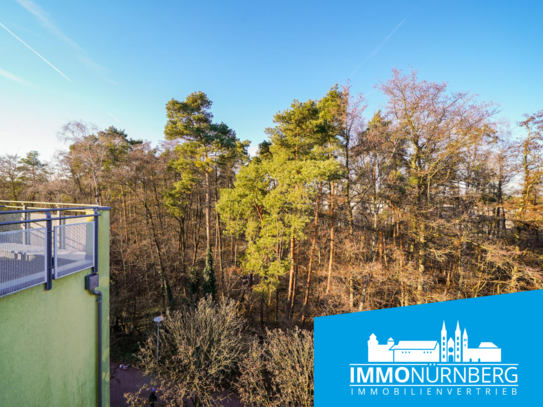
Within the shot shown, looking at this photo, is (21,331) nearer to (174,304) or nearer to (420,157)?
(420,157)

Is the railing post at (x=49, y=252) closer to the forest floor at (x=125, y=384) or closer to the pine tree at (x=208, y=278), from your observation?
the forest floor at (x=125, y=384)

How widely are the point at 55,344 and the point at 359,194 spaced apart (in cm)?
1011

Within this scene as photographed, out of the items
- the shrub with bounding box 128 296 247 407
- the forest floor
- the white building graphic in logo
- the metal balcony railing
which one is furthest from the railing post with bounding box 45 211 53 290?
the forest floor

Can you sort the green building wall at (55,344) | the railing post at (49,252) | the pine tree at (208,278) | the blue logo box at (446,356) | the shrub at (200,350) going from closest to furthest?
the green building wall at (55,344) < the railing post at (49,252) < the blue logo box at (446,356) < the shrub at (200,350) < the pine tree at (208,278)

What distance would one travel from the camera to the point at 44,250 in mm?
3010

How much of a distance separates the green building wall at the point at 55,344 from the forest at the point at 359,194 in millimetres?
4343

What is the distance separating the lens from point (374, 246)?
32.7 ft

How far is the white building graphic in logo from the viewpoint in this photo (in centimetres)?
512

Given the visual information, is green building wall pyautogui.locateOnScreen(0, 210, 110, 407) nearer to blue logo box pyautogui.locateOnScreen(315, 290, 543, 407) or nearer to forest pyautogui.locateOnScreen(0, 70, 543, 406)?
forest pyautogui.locateOnScreen(0, 70, 543, 406)

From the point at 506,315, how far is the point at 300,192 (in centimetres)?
711

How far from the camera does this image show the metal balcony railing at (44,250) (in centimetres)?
258

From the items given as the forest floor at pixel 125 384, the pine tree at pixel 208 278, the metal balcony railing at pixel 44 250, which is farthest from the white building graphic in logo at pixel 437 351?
the pine tree at pixel 208 278

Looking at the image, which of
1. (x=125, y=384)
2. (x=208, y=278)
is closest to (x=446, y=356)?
(x=208, y=278)

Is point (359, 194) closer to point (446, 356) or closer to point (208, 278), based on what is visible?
point (446, 356)
